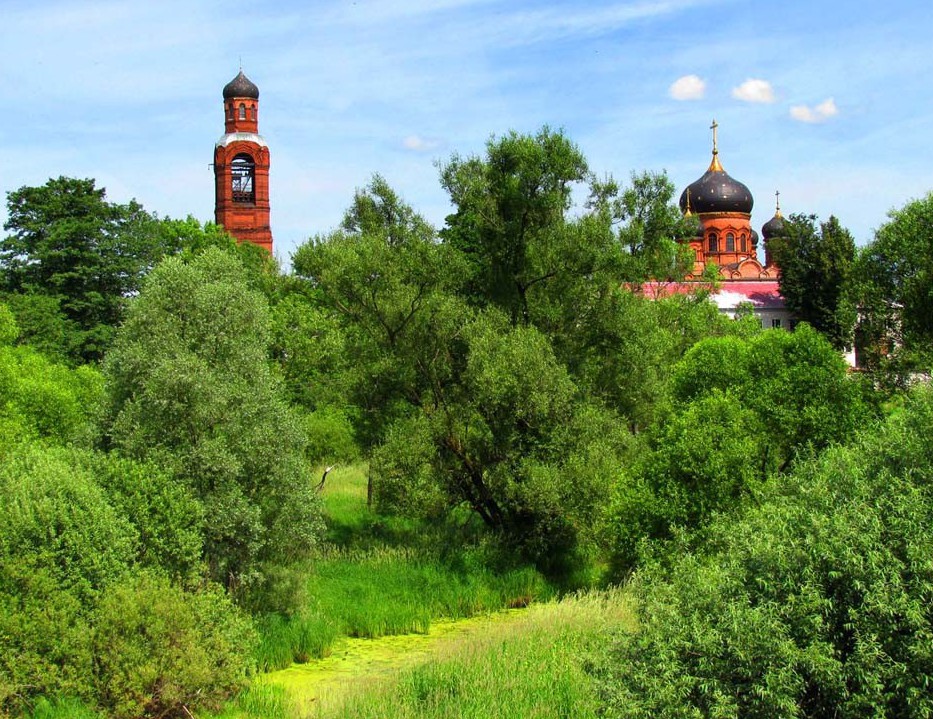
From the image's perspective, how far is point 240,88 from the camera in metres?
70.5

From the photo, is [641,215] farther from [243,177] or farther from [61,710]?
[243,177]

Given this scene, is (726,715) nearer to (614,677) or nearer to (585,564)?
(614,677)

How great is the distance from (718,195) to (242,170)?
113ft

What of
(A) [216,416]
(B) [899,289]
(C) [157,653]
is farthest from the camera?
(B) [899,289]

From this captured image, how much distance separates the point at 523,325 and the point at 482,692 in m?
12.4

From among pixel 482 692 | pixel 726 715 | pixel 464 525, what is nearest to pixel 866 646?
pixel 726 715

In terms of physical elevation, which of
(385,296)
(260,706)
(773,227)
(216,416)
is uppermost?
(773,227)

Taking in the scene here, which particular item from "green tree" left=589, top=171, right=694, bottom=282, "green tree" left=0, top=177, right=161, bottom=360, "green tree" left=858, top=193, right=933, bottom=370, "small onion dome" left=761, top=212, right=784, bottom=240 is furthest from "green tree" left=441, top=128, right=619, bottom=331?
"small onion dome" left=761, top=212, right=784, bottom=240

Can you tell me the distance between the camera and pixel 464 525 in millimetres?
24359

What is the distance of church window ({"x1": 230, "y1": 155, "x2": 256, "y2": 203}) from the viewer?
7050 cm

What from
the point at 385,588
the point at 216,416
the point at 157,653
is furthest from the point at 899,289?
the point at 157,653

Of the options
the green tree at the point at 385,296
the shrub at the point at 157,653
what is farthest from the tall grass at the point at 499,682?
the green tree at the point at 385,296

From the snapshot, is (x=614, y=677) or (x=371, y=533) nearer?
(x=614, y=677)

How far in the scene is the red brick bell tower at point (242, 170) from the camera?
69.9 metres
